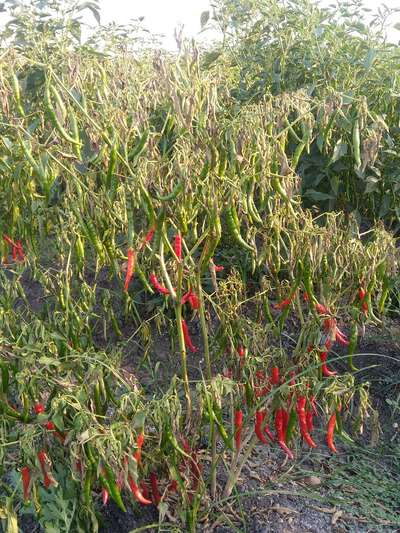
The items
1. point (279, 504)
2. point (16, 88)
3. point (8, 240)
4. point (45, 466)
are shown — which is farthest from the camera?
point (279, 504)

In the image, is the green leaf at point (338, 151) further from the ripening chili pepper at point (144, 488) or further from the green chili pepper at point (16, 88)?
the ripening chili pepper at point (144, 488)

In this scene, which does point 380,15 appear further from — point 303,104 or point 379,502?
point 379,502

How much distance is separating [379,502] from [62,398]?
4.43 feet

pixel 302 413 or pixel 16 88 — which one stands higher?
pixel 16 88

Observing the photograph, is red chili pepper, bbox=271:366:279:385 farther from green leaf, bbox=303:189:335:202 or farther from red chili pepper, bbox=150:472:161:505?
green leaf, bbox=303:189:335:202

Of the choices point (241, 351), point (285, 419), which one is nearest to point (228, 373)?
point (241, 351)

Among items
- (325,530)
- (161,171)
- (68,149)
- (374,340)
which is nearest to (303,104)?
(161,171)

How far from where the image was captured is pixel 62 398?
1.83m

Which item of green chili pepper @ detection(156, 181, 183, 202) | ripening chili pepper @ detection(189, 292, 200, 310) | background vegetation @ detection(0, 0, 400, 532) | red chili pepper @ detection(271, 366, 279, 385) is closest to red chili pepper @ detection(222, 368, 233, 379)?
background vegetation @ detection(0, 0, 400, 532)

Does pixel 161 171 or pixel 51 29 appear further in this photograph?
pixel 51 29

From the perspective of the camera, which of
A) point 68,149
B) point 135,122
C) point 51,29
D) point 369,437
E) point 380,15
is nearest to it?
point 135,122

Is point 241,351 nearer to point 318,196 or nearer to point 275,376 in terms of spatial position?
point 275,376

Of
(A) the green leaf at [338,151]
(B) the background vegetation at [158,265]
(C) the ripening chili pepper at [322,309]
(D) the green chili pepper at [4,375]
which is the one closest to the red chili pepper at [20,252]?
(B) the background vegetation at [158,265]

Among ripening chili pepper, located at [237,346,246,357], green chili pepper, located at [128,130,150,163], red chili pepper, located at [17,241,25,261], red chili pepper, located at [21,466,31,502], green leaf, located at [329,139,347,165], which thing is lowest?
red chili pepper, located at [21,466,31,502]
